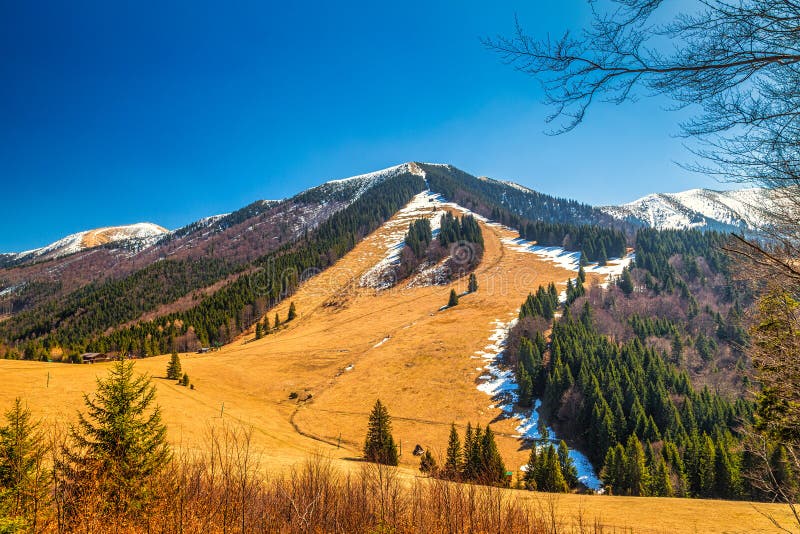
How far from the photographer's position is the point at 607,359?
155ft

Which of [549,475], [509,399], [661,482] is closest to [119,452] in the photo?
[549,475]

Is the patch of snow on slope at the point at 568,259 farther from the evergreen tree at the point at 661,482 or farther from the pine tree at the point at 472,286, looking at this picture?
the evergreen tree at the point at 661,482

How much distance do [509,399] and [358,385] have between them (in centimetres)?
2178

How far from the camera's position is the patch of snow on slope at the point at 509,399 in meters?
37.6

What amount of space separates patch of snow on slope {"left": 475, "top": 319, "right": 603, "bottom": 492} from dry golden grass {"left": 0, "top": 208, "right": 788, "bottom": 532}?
151 cm

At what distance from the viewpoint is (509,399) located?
47094 mm

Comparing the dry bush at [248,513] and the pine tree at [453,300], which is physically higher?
the pine tree at [453,300]

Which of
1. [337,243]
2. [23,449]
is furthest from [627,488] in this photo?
[337,243]

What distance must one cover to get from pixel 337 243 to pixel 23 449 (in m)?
126

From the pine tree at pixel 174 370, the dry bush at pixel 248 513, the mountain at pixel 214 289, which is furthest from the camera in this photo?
the mountain at pixel 214 289

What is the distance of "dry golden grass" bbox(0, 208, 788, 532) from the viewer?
608 inches

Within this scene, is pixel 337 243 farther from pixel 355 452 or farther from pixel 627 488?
pixel 627 488

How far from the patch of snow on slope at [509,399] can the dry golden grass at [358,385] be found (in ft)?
4.95

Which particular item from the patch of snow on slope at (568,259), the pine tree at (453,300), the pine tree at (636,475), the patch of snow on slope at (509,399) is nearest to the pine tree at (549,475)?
the pine tree at (636,475)
